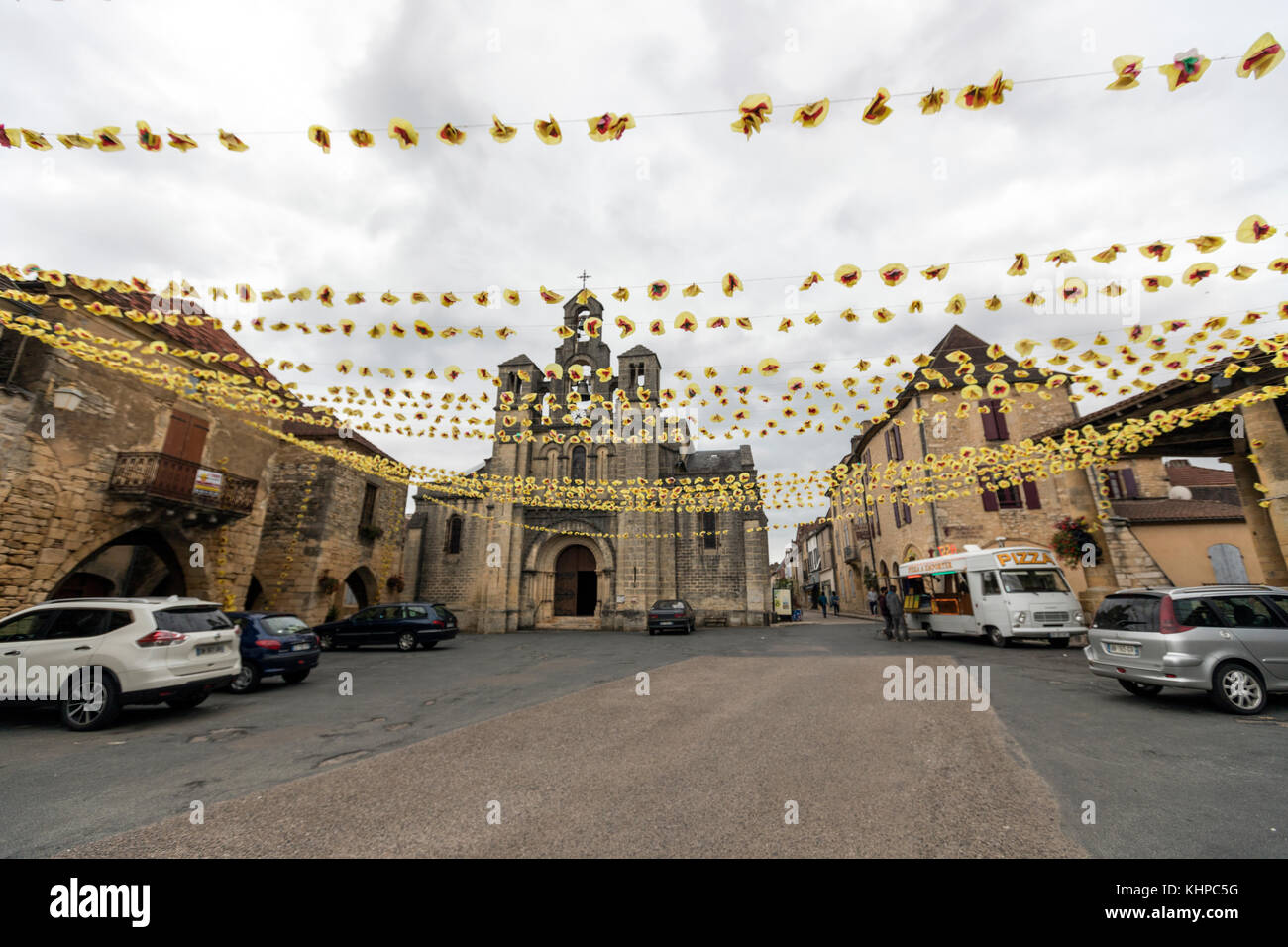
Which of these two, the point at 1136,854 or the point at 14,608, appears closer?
the point at 1136,854

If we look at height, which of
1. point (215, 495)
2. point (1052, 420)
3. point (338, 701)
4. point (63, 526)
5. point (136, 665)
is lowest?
point (338, 701)

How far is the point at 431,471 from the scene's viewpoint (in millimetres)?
11617

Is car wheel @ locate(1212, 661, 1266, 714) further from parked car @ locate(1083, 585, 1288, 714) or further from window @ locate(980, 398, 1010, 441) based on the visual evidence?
window @ locate(980, 398, 1010, 441)

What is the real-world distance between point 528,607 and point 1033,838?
23.0m

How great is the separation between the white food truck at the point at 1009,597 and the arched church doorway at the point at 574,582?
1560 centimetres

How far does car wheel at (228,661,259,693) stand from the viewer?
29.0 feet

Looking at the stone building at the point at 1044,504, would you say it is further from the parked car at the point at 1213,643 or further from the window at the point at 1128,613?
the parked car at the point at 1213,643

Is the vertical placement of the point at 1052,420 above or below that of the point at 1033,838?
above

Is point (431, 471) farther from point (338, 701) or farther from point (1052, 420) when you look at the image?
point (1052, 420)

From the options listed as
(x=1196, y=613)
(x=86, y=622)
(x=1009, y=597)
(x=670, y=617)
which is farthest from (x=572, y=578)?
(x=1196, y=613)
